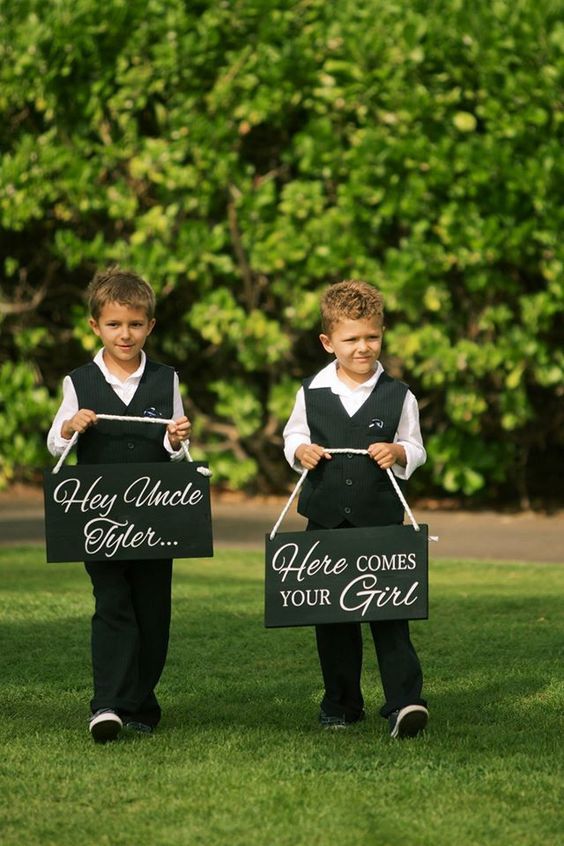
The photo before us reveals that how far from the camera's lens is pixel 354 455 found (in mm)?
4871

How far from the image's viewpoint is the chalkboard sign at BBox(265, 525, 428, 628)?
15.5 feet

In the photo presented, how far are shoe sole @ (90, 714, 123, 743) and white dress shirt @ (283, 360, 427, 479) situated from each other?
1.00 metres

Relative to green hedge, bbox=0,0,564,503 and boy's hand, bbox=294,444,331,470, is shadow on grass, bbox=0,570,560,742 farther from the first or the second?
green hedge, bbox=0,0,564,503

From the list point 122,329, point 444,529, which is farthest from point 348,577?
point 444,529

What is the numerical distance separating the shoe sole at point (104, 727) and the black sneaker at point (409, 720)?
88 centimetres

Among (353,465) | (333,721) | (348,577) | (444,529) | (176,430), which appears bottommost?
(444,529)

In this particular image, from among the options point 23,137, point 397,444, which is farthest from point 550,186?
point 397,444

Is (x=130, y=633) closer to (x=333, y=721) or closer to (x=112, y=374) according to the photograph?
(x=333, y=721)

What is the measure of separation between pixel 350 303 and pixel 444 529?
5976mm

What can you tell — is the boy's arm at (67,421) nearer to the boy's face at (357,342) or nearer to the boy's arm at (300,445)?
the boy's arm at (300,445)

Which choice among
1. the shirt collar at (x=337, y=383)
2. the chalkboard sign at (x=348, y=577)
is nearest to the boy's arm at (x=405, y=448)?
the shirt collar at (x=337, y=383)

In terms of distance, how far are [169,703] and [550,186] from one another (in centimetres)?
555

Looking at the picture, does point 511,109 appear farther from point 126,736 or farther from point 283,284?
point 126,736

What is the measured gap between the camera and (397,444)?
191 inches
